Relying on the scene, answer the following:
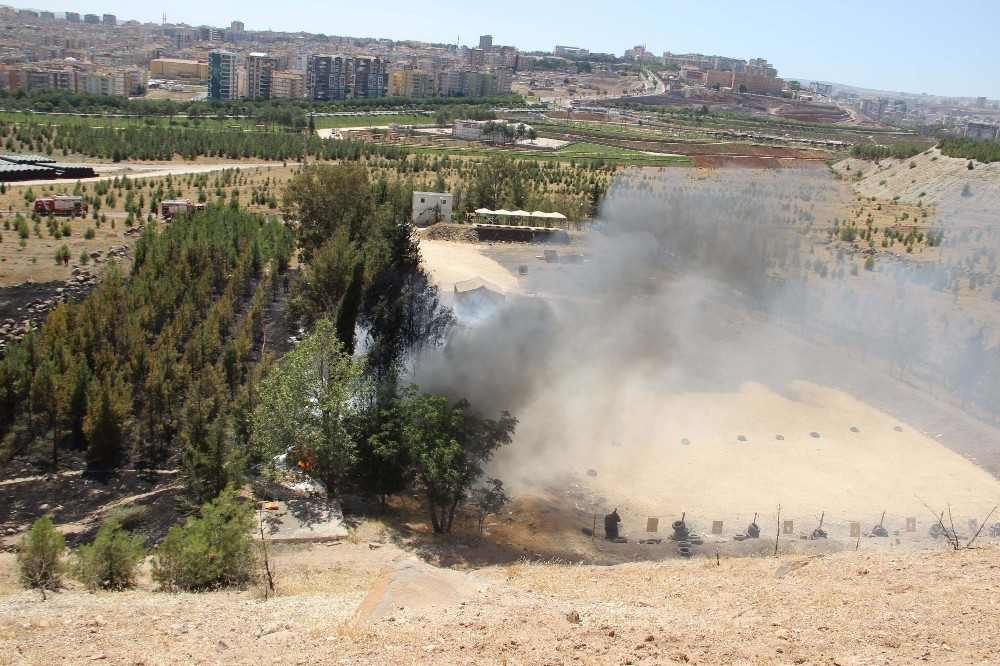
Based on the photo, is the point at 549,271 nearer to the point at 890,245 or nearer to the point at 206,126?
the point at 890,245

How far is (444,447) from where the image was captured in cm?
1458

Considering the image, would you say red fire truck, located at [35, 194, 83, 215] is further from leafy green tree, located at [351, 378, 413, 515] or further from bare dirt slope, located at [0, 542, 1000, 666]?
bare dirt slope, located at [0, 542, 1000, 666]

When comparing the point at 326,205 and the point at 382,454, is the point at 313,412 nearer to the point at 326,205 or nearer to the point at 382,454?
the point at 382,454

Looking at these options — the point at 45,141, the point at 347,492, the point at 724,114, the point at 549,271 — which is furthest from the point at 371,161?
the point at 724,114

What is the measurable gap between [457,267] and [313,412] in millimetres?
11732

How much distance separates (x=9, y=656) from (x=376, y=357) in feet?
44.1

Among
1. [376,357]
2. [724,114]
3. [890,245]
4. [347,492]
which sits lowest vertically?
[347,492]

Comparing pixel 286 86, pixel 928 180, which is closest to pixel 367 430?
pixel 928 180

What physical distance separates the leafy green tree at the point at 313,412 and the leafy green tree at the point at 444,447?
1226 mm

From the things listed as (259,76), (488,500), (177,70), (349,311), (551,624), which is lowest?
(488,500)

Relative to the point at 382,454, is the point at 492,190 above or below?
above

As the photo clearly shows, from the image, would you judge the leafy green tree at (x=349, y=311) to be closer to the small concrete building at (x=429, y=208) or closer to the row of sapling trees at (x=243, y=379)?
the row of sapling trees at (x=243, y=379)

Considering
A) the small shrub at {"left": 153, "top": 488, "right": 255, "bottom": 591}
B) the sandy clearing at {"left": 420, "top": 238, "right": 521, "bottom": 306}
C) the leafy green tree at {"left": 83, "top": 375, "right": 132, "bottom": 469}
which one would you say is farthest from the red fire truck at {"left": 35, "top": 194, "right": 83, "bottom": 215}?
the small shrub at {"left": 153, "top": 488, "right": 255, "bottom": 591}

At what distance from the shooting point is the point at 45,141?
58969 millimetres
